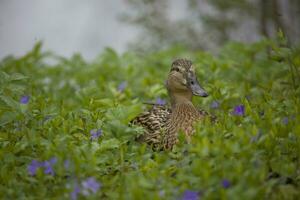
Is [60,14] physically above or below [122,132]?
above

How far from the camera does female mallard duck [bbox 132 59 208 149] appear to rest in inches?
208

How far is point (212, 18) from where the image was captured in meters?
11.2

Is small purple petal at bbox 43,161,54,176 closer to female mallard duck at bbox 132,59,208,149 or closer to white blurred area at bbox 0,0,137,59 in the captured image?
female mallard duck at bbox 132,59,208,149

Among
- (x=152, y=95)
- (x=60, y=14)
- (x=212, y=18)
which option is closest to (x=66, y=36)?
(x=60, y=14)

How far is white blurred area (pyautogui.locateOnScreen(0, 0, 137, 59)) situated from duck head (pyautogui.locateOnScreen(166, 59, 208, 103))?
801 centimetres

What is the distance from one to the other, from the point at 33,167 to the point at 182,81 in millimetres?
1858

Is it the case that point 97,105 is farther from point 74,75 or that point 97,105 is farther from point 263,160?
point 74,75

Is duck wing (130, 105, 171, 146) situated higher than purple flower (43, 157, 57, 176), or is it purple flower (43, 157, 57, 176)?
duck wing (130, 105, 171, 146)

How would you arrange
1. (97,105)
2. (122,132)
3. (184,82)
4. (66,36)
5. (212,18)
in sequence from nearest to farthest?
(122,132), (97,105), (184,82), (212,18), (66,36)

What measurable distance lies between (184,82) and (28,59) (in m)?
3.08

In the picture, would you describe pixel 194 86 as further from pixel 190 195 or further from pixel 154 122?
pixel 190 195

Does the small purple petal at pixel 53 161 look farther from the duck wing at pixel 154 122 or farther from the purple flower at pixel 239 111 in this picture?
the purple flower at pixel 239 111

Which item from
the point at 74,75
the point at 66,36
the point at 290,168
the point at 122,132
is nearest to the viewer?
the point at 290,168

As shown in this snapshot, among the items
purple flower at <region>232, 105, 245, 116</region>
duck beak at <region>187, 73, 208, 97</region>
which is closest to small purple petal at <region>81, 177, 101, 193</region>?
purple flower at <region>232, 105, 245, 116</region>
